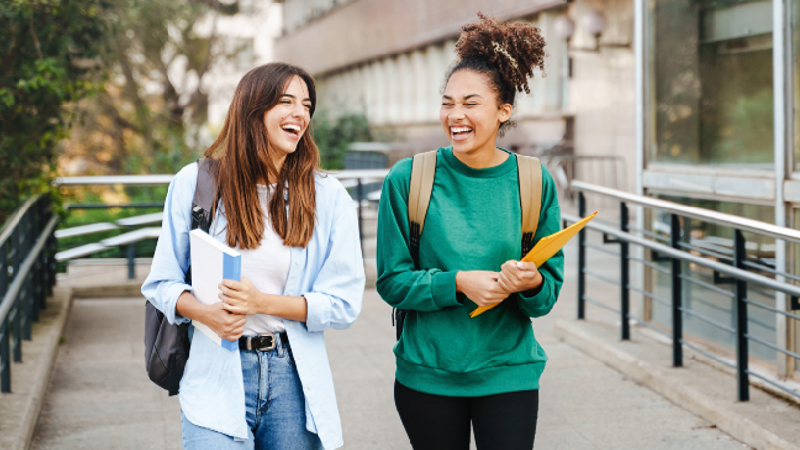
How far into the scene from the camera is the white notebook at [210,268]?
84.5 inches

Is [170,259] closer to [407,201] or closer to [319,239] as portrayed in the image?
[319,239]

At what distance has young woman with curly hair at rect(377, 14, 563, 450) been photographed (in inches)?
98.7

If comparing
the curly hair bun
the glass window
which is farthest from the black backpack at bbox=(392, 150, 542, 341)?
the glass window

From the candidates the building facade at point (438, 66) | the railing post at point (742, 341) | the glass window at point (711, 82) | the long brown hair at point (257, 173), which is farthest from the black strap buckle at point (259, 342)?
the building facade at point (438, 66)

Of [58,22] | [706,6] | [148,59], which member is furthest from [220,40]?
[706,6]

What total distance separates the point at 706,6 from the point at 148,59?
2103 centimetres

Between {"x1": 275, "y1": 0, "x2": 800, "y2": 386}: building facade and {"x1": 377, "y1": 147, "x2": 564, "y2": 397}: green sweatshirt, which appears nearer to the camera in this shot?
{"x1": 377, "y1": 147, "x2": 564, "y2": 397}: green sweatshirt

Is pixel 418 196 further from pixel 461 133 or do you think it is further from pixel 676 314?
pixel 676 314

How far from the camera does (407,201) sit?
2.55 meters

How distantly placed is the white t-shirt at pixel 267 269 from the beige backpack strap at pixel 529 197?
706mm

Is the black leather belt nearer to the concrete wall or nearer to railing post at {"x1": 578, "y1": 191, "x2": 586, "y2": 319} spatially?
railing post at {"x1": 578, "y1": 191, "x2": 586, "y2": 319}

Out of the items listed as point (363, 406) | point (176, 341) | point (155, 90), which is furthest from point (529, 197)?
point (155, 90)

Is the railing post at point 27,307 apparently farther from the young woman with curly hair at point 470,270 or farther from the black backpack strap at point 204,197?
the young woman with curly hair at point 470,270

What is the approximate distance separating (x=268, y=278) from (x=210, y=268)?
0.21 metres
